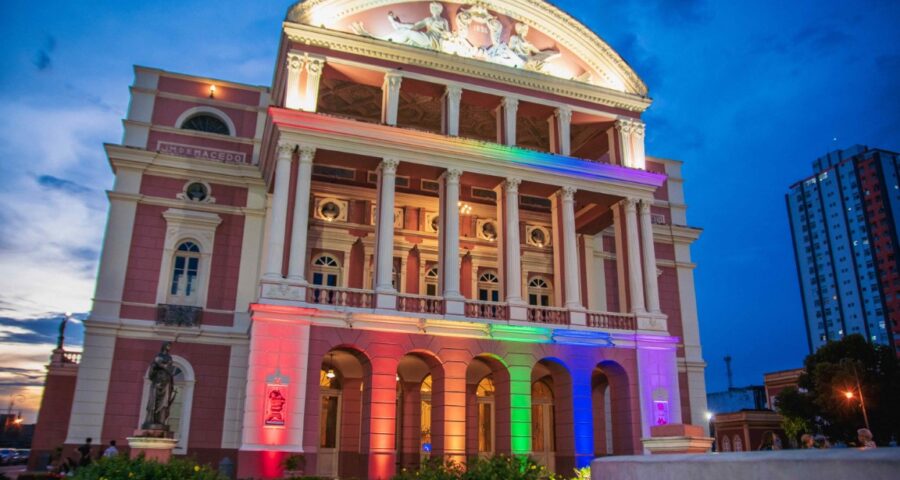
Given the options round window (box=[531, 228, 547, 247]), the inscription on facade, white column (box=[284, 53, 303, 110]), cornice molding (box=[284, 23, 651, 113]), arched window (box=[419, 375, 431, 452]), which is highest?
cornice molding (box=[284, 23, 651, 113])

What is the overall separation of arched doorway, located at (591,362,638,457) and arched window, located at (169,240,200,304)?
16.2 metres

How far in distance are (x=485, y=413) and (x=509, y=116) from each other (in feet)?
40.8

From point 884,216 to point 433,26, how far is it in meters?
86.9

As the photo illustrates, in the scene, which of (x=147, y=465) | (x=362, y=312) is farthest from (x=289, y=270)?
(x=147, y=465)

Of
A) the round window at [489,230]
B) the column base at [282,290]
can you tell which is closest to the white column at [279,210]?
the column base at [282,290]

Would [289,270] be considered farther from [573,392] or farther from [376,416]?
[573,392]

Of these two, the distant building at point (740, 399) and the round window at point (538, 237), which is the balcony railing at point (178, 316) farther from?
the distant building at point (740, 399)

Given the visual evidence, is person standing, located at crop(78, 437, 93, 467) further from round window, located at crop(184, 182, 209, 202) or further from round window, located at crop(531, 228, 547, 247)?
round window, located at crop(531, 228, 547, 247)

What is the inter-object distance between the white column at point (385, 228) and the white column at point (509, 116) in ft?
16.3

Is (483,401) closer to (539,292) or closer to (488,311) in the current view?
(488,311)

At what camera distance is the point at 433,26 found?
27844mm

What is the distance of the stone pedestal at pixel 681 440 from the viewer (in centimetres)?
1420

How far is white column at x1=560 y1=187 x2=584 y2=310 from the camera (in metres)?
26.4

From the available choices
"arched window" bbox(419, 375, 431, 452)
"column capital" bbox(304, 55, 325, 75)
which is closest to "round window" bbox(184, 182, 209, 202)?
"column capital" bbox(304, 55, 325, 75)
